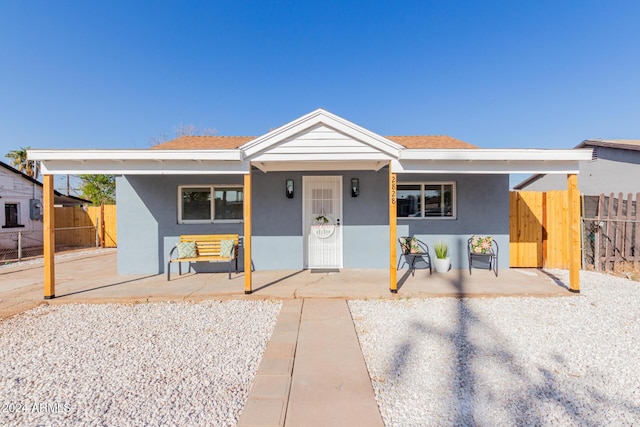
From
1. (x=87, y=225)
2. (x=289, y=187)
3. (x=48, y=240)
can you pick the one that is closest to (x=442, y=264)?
(x=289, y=187)

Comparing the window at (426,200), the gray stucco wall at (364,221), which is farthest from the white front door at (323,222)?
the window at (426,200)

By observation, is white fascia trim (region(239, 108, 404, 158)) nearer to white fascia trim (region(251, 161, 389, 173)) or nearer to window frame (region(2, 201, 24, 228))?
white fascia trim (region(251, 161, 389, 173))

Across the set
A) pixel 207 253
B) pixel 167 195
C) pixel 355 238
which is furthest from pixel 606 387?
pixel 167 195

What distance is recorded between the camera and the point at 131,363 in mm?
2959

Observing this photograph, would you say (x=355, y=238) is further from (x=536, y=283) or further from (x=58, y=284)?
(x=58, y=284)

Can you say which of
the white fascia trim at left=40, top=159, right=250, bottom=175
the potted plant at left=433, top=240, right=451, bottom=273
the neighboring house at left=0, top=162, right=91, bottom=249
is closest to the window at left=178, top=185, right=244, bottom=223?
the white fascia trim at left=40, top=159, right=250, bottom=175

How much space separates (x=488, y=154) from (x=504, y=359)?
349 cm

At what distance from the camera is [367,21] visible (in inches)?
408

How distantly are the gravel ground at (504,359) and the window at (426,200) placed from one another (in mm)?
2572

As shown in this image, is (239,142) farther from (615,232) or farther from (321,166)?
(615,232)

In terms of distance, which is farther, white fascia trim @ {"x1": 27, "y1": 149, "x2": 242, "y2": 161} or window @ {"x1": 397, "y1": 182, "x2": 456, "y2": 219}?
window @ {"x1": 397, "y1": 182, "x2": 456, "y2": 219}

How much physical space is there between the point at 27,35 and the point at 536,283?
16017 millimetres

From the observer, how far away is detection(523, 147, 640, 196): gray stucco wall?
9266mm

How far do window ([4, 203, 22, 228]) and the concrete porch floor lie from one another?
7.99 metres
